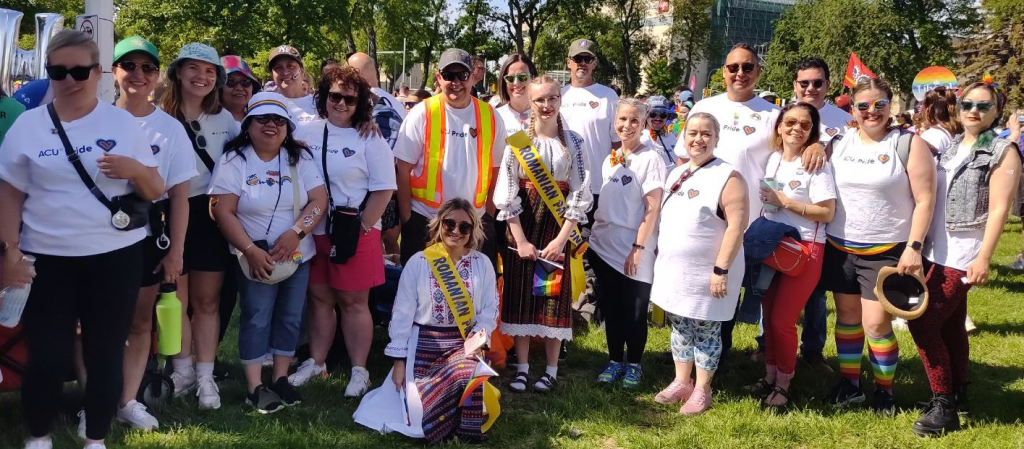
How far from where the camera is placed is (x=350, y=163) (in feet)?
14.2

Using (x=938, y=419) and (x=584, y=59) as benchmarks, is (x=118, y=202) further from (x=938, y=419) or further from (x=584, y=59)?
(x=938, y=419)

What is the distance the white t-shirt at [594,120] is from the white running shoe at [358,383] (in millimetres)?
2135

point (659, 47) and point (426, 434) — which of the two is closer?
point (426, 434)

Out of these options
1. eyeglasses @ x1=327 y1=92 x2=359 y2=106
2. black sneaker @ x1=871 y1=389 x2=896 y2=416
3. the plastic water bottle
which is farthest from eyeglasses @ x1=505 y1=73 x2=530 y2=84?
the plastic water bottle

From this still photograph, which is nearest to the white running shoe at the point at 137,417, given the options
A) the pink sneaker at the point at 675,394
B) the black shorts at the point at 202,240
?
the black shorts at the point at 202,240

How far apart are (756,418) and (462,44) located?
124 ft

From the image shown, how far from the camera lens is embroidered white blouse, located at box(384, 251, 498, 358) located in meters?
4.07

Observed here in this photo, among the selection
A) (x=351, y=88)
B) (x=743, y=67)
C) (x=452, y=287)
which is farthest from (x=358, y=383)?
(x=743, y=67)

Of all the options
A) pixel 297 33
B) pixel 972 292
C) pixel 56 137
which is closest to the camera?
pixel 56 137

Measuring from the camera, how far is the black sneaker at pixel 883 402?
177 inches

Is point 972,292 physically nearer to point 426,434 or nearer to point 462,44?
point 426,434

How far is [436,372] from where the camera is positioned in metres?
4.02

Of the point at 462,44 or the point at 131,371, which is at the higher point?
the point at 462,44

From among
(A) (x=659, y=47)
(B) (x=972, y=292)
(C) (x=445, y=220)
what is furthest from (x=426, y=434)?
(A) (x=659, y=47)
